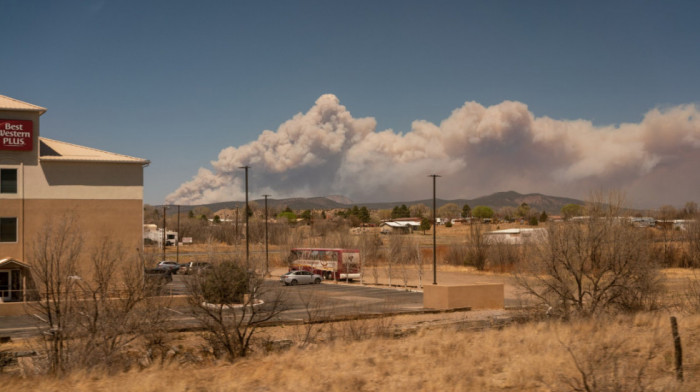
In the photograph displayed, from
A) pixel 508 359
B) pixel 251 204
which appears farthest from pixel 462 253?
pixel 251 204

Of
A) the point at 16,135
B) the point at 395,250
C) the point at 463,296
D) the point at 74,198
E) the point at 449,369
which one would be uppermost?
the point at 16,135

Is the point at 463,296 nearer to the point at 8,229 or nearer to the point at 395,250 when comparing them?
the point at 8,229

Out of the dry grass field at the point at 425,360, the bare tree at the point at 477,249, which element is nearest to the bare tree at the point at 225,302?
the dry grass field at the point at 425,360

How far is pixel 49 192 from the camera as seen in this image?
3488cm

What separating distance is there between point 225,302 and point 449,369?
9237 millimetres

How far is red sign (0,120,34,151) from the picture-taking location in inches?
1334

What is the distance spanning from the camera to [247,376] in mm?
12984

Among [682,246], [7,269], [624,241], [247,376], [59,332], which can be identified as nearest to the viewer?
[247,376]

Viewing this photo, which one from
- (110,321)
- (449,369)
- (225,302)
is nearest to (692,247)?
(225,302)

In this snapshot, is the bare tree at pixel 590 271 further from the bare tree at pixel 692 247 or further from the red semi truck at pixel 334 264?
the bare tree at pixel 692 247

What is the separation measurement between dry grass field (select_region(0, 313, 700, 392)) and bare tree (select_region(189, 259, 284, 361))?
1.13 m

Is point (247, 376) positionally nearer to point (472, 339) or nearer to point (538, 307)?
point (472, 339)

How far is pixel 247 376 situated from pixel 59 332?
792 centimetres

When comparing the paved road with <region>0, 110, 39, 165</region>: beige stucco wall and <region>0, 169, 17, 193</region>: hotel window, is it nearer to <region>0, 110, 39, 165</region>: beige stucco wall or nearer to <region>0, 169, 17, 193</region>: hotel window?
<region>0, 169, 17, 193</region>: hotel window
